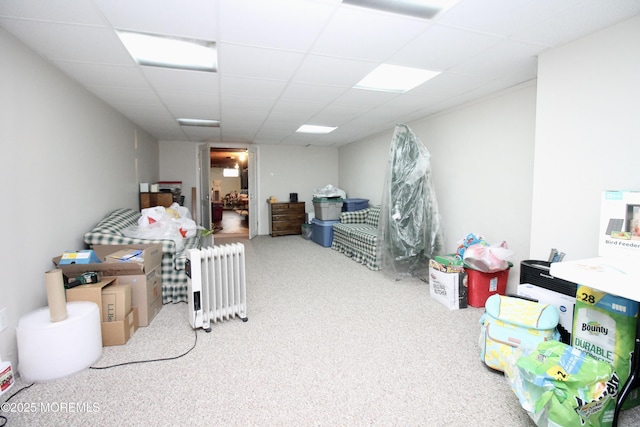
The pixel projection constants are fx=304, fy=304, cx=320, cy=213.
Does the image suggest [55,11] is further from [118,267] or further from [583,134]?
[583,134]

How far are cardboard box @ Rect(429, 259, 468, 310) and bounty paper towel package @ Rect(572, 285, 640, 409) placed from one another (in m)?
1.16

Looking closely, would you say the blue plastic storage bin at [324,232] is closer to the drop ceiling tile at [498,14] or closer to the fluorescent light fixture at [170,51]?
the fluorescent light fixture at [170,51]

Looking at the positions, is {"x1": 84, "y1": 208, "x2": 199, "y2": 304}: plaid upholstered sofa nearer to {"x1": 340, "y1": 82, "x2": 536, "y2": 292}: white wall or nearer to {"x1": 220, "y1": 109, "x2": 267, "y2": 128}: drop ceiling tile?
→ {"x1": 220, "y1": 109, "x2": 267, "y2": 128}: drop ceiling tile

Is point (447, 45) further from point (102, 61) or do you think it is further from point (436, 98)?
point (102, 61)

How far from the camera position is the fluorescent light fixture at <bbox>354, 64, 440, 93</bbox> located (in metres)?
2.69

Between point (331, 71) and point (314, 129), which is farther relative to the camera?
point (314, 129)

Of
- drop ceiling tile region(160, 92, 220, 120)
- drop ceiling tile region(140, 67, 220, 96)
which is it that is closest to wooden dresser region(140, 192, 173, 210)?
drop ceiling tile region(160, 92, 220, 120)

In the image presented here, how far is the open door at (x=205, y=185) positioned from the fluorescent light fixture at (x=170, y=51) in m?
3.68

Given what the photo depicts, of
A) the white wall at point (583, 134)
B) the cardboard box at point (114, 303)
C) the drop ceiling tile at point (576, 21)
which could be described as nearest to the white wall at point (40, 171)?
the cardboard box at point (114, 303)

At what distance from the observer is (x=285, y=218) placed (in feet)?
22.6

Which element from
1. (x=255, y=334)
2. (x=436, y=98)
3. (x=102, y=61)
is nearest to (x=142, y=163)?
(x=102, y=61)

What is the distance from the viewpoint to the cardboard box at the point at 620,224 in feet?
5.57

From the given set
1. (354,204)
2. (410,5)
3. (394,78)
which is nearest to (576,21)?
(410,5)

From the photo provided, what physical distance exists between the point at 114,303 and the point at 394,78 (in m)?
3.04
